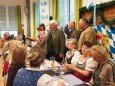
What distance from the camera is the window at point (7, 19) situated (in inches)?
473

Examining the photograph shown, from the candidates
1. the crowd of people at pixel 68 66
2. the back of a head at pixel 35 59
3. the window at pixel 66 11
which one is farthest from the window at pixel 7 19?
the back of a head at pixel 35 59

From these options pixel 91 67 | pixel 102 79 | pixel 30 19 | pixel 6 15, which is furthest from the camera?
pixel 6 15

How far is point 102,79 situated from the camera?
7.89 ft

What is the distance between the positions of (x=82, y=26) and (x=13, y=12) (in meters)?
8.92

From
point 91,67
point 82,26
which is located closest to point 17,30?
point 82,26

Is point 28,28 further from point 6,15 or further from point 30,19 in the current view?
point 6,15

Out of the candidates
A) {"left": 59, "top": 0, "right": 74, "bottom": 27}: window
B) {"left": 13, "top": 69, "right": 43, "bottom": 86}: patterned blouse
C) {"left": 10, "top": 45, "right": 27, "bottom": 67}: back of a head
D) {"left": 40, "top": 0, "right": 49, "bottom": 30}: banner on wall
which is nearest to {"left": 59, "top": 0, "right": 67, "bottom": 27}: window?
{"left": 59, "top": 0, "right": 74, "bottom": 27}: window

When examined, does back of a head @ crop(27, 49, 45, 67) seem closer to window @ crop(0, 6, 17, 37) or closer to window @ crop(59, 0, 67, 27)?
window @ crop(59, 0, 67, 27)

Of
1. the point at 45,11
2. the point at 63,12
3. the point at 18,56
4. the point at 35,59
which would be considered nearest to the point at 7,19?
the point at 45,11

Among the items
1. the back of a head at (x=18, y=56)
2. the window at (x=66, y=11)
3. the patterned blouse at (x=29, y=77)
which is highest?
the window at (x=66, y=11)

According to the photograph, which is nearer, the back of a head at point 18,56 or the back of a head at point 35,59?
the back of a head at point 35,59

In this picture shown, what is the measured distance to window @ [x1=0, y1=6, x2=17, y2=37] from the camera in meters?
12.0

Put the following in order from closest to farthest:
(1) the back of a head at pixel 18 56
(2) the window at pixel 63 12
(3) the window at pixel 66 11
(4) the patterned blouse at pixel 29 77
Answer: (4) the patterned blouse at pixel 29 77 < (1) the back of a head at pixel 18 56 < (3) the window at pixel 66 11 < (2) the window at pixel 63 12

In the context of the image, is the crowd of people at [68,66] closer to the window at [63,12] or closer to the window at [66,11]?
the window at [66,11]
